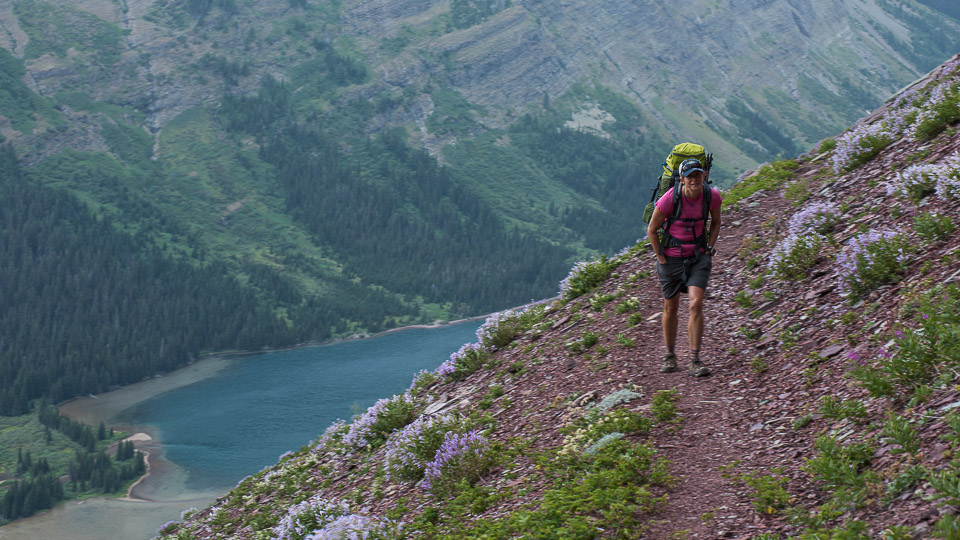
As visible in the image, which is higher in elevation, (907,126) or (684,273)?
(907,126)

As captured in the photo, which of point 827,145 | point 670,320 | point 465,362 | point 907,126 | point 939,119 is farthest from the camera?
point 827,145

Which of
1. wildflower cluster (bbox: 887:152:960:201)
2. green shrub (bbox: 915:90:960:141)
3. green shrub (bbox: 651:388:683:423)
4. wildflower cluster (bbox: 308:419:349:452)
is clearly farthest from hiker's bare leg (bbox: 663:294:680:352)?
wildflower cluster (bbox: 308:419:349:452)

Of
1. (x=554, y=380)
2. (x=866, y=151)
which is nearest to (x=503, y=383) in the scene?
(x=554, y=380)

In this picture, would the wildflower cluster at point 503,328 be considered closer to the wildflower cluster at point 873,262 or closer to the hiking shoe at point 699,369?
the hiking shoe at point 699,369

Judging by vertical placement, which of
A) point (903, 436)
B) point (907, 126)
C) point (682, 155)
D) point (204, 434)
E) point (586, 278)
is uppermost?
point (907, 126)

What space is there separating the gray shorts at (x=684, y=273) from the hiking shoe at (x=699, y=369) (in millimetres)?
1051

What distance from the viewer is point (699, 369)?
36.1 feet

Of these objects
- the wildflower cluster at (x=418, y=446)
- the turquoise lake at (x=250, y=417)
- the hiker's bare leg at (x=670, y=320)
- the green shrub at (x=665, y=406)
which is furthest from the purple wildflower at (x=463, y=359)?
the turquoise lake at (x=250, y=417)

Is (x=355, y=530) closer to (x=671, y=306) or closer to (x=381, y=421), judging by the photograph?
(x=671, y=306)

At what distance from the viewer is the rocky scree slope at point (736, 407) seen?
6969 mm

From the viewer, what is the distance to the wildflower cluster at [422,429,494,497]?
420 inches

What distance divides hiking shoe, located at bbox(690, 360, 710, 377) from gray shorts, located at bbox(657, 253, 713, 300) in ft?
3.45

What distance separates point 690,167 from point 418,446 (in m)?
5.99

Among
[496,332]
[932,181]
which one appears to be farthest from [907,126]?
[496,332]
